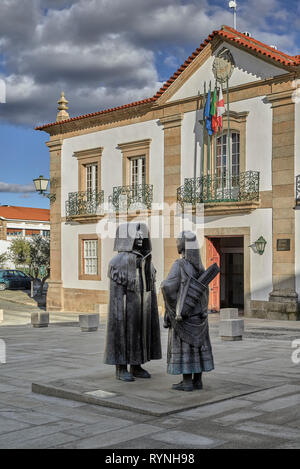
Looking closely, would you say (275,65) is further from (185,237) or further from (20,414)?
(20,414)

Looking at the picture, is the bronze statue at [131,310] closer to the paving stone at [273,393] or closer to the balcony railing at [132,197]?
the paving stone at [273,393]

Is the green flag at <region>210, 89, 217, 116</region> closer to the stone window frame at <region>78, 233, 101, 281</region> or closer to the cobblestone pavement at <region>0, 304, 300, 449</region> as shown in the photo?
the stone window frame at <region>78, 233, 101, 281</region>

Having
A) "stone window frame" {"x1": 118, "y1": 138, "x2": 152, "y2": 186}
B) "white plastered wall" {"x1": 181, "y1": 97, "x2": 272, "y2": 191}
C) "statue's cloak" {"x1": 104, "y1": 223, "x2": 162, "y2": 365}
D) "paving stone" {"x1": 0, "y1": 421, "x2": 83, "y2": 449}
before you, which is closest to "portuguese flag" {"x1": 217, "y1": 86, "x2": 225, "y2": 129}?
"white plastered wall" {"x1": 181, "y1": 97, "x2": 272, "y2": 191}

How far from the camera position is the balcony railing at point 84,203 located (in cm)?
2212

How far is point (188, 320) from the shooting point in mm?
6625

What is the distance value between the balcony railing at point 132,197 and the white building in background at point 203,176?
0.16ft

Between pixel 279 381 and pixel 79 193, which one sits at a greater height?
pixel 79 193

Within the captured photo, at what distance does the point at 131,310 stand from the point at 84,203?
1585 centimetres

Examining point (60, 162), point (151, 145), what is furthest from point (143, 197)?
point (60, 162)

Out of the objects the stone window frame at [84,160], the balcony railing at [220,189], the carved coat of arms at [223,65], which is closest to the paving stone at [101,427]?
the balcony railing at [220,189]

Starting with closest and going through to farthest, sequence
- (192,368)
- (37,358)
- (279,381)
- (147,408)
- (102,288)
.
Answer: (147,408), (192,368), (279,381), (37,358), (102,288)

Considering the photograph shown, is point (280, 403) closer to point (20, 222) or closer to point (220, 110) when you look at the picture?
point (220, 110)

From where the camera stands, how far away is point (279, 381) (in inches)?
294

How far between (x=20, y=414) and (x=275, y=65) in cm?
1362
